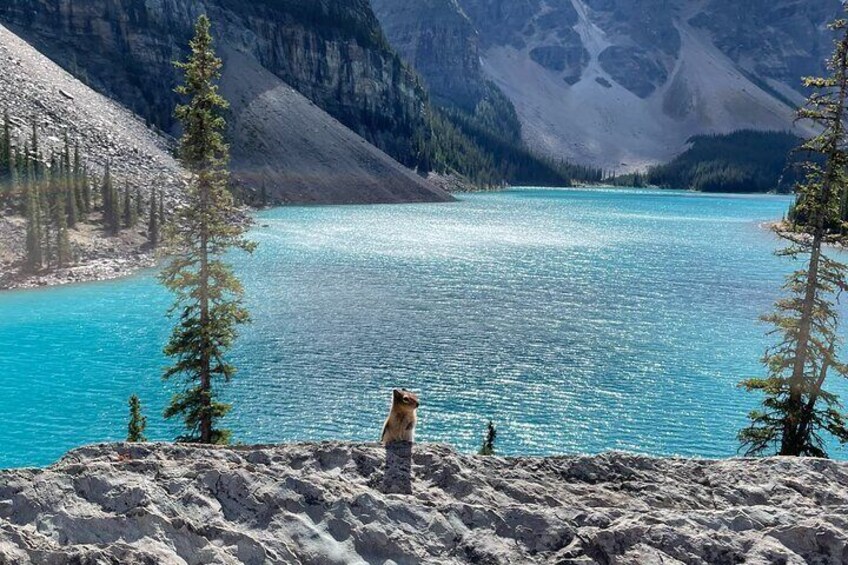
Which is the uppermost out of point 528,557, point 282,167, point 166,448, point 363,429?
point 282,167

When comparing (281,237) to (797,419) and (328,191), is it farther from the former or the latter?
(797,419)

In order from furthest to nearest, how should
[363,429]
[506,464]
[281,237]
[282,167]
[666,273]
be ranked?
[282,167] → [281,237] → [666,273] → [363,429] → [506,464]

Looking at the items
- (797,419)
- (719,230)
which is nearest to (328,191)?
(719,230)

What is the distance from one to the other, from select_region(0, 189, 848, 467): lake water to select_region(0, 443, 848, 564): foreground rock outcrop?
2365 cm

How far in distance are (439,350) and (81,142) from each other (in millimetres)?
85258

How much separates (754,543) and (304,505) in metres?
5.71

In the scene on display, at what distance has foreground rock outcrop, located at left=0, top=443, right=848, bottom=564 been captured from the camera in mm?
8078

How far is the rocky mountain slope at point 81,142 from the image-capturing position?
72312 mm

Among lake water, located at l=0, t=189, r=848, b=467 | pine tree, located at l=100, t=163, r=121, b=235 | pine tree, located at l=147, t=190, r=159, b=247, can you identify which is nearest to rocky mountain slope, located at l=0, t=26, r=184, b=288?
pine tree, located at l=147, t=190, r=159, b=247

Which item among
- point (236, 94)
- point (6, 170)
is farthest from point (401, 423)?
point (236, 94)

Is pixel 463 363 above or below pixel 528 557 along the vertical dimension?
below

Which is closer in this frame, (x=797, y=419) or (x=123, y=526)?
(x=123, y=526)

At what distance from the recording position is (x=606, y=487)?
1007 cm

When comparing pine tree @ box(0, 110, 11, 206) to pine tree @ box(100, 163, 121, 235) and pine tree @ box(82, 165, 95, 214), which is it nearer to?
pine tree @ box(82, 165, 95, 214)
